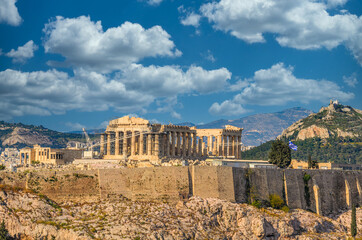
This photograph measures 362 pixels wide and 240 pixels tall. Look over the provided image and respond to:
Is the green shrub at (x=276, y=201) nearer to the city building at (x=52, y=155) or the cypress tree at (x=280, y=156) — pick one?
the cypress tree at (x=280, y=156)

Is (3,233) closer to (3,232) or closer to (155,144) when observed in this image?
(3,232)

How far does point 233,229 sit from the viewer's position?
257ft

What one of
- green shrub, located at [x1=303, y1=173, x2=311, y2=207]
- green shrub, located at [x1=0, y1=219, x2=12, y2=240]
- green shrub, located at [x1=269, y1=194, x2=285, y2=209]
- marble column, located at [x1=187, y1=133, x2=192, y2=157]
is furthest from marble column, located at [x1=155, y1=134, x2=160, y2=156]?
green shrub, located at [x1=0, y1=219, x2=12, y2=240]

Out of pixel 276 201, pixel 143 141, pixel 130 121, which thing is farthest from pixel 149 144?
pixel 276 201

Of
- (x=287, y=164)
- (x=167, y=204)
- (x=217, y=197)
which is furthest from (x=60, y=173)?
(x=287, y=164)

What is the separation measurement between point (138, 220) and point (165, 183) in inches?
375

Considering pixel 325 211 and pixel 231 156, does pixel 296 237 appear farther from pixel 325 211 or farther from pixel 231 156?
pixel 231 156

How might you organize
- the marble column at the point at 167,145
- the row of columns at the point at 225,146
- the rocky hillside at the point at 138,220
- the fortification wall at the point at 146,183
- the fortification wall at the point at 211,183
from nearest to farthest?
the rocky hillside at the point at 138,220 < the fortification wall at the point at 146,183 < the fortification wall at the point at 211,183 < the marble column at the point at 167,145 < the row of columns at the point at 225,146

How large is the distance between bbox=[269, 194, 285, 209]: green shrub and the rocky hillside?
327 cm

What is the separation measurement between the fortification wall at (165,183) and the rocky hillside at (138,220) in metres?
1.54

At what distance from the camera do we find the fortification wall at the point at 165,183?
2985 inches

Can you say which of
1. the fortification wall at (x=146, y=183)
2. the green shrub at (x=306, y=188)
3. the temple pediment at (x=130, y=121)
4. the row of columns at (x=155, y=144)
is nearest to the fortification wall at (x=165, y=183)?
the fortification wall at (x=146, y=183)

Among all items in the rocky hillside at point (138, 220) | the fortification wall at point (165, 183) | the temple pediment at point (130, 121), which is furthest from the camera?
the temple pediment at point (130, 121)

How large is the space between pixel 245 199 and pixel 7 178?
35122mm
